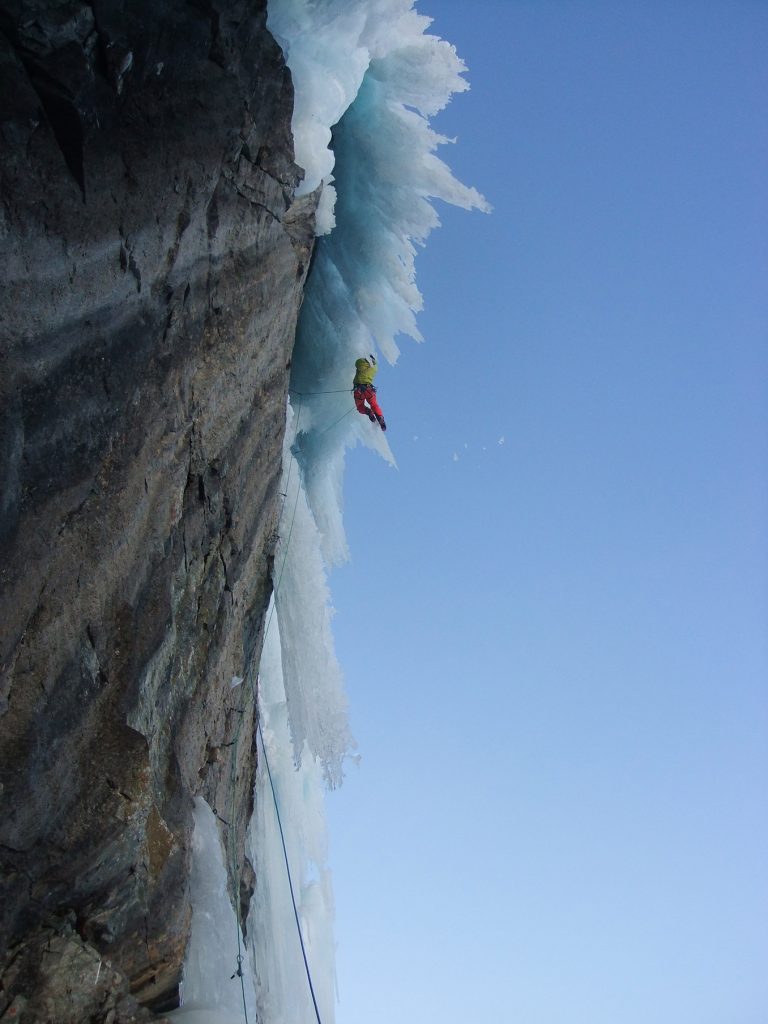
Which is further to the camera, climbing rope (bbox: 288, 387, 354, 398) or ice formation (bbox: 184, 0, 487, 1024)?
climbing rope (bbox: 288, 387, 354, 398)

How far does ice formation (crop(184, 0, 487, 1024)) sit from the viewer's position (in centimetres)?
812

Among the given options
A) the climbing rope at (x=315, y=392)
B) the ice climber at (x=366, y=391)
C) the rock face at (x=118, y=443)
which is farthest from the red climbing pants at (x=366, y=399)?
the rock face at (x=118, y=443)

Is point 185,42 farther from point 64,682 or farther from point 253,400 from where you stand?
point 64,682

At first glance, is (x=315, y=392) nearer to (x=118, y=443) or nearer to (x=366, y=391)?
(x=366, y=391)

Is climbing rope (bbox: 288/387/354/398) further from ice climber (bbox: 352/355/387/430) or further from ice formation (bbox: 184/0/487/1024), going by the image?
ice climber (bbox: 352/355/387/430)

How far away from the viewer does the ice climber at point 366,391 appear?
9438 mm

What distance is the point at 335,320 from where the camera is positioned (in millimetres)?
9727

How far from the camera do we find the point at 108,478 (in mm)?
4652

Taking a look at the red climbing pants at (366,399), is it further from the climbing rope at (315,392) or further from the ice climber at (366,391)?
the climbing rope at (315,392)

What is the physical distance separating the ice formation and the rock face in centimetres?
235

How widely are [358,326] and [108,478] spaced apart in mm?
5752

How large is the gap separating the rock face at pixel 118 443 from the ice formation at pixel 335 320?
2353 millimetres

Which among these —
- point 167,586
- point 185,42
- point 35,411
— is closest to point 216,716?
point 167,586

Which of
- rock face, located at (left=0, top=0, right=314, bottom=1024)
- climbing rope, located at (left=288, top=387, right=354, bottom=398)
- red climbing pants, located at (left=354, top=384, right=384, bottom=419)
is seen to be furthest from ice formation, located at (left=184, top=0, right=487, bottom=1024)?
rock face, located at (left=0, top=0, right=314, bottom=1024)
